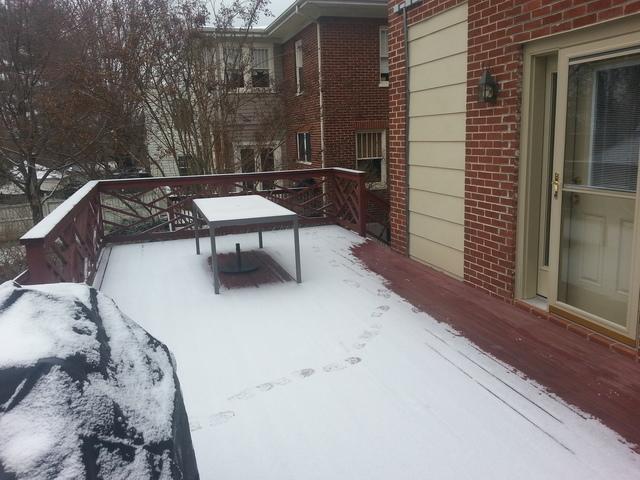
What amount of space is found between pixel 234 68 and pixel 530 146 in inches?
323

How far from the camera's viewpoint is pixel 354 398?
9.02ft

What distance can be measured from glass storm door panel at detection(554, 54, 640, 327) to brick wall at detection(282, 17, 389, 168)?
907cm

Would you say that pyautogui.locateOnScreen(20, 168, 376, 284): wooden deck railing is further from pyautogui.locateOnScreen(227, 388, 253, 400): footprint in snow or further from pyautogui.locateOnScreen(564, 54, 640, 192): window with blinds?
pyautogui.locateOnScreen(564, 54, 640, 192): window with blinds

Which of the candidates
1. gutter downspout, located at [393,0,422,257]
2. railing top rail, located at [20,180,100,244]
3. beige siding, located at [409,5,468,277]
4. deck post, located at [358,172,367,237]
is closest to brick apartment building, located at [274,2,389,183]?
deck post, located at [358,172,367,237]

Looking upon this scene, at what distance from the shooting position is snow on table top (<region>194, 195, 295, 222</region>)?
15.2 feet

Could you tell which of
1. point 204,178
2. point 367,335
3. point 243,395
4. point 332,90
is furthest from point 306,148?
point 243,395

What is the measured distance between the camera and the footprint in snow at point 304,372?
3023mm

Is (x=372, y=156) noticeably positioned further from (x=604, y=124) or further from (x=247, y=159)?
(x=604, y=124)

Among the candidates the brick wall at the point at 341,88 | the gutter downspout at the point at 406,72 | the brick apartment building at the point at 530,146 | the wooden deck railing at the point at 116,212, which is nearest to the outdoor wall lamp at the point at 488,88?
the brick apartment building at the point at 530,146

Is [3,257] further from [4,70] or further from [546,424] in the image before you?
[546,424]

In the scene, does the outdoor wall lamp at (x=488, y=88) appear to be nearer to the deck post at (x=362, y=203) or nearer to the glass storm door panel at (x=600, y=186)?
the glass storm door panel at (x=600, y=186)

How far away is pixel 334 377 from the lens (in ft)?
9.79

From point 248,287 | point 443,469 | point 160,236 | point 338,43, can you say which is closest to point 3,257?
point 160,236

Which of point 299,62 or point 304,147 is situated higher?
point 299,62
